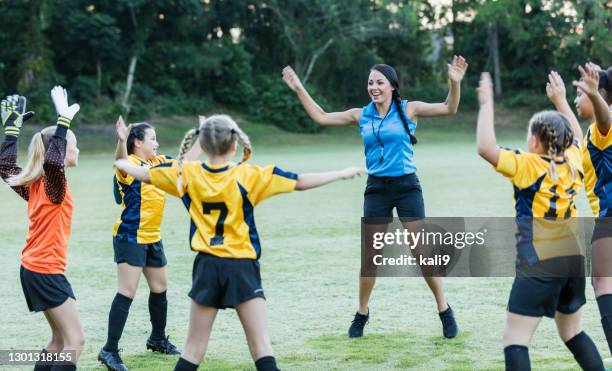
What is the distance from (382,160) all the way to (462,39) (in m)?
50.5

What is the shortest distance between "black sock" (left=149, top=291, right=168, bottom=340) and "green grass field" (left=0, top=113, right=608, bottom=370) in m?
0.20

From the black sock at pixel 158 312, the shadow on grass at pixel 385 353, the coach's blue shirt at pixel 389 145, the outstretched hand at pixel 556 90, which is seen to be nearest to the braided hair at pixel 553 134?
the outstretched hand at pixel 556 90

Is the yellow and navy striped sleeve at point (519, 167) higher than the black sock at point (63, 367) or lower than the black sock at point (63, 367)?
higher

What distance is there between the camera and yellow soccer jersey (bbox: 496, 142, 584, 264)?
4562 mm

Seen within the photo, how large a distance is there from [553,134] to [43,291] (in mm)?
3166

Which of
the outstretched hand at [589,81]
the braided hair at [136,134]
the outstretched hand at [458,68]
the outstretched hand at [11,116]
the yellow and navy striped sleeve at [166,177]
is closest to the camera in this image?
the yellow and navy striped sleeve at [166,177]

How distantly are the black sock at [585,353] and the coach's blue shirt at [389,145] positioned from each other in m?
2.43

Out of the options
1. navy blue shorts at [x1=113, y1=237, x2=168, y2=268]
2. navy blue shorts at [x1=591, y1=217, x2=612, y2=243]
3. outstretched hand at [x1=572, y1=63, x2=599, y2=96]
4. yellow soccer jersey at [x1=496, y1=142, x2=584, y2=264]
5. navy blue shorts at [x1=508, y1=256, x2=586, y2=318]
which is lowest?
navy blue shorts at [x1=113, y1=237, x2=168, y2=268]

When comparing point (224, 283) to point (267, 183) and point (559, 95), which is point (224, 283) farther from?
point (559, 95)

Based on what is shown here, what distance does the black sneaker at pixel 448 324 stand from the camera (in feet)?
22.3

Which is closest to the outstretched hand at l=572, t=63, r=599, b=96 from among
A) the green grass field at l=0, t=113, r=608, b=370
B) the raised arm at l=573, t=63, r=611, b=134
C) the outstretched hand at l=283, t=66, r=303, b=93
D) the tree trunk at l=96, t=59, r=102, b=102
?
the raised arm at l=573, t=63, r=611, b=134

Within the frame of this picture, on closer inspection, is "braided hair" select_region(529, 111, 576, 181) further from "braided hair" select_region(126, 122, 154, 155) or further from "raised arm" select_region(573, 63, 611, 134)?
"braided hair" select_region(126, 122, 154, 155)

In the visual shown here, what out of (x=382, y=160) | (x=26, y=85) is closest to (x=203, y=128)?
(x=382, y=160)

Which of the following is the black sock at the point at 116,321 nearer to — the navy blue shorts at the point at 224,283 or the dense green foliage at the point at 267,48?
the navy blue shorts at the point at 224,283
